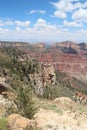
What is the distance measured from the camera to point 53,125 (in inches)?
513

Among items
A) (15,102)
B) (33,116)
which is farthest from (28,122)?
(15,102)

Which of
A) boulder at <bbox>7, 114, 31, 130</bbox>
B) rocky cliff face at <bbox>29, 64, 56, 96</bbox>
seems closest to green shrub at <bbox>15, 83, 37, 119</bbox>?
boulder at <bbox>7, 114, 31, 130</bbox>

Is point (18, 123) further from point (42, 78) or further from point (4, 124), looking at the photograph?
point (42, 78)

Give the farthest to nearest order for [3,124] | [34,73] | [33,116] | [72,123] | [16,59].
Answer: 1. [16,59]
2. [34,73]
3. [33,116]
4. [72,123]
5. [3,124]

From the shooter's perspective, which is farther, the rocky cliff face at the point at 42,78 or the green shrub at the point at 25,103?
the rocky cliff face at the point at 42,78

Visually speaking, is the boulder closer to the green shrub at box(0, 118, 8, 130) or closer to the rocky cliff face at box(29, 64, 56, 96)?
the green shrub at box(0, 118, 8, 130)

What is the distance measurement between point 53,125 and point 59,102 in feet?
44.1

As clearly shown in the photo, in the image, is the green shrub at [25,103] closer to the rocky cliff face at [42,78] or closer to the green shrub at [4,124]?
the green shrub at [4,124]

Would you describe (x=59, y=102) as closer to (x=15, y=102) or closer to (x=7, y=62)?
(x=15, y=102)

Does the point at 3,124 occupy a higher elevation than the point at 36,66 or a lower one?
higher

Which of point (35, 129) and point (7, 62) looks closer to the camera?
point (35, 129)

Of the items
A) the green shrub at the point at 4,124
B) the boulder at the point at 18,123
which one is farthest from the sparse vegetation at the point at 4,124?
the boulder at the point at 18,123

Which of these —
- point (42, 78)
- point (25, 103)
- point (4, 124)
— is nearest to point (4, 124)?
point (4, 124)

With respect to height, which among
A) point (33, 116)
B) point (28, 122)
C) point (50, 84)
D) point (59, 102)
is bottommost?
point (50, 84)
